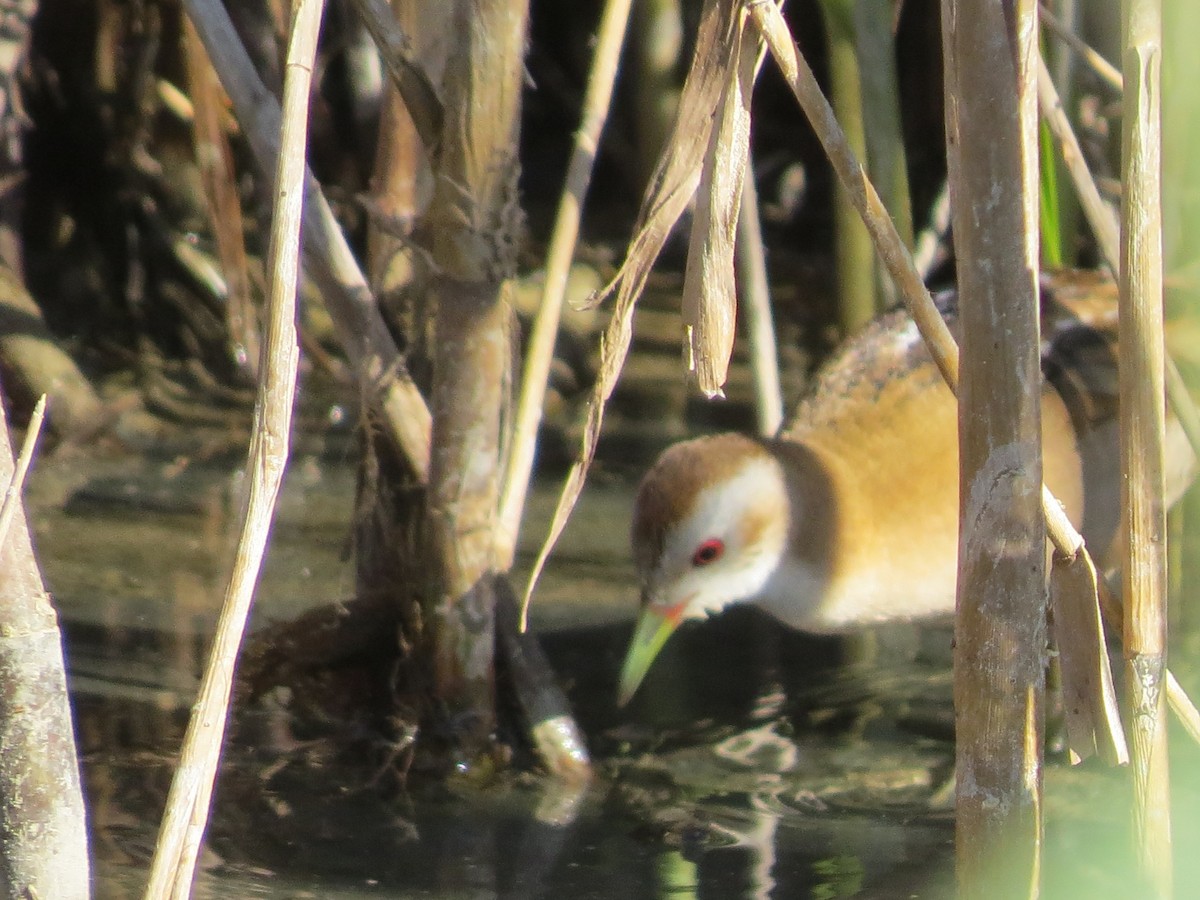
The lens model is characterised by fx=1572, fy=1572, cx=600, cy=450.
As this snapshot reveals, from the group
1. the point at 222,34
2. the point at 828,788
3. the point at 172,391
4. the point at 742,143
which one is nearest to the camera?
the point at 742,143

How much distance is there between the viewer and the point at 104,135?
4.35 m

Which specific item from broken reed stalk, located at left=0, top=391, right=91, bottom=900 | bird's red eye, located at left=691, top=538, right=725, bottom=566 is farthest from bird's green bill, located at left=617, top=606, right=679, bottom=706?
broken reed stalk, located at left=0, top=391, right=91, bottom=900

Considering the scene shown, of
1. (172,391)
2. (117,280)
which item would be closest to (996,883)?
(172,391)

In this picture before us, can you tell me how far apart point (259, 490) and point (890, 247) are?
73 cm

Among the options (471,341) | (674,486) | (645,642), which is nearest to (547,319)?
(471,341)

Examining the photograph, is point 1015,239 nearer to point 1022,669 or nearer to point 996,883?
point 1022,669

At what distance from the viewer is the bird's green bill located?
289 cm

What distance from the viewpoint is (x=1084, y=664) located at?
182cm

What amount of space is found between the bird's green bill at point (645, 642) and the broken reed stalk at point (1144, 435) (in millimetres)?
1175

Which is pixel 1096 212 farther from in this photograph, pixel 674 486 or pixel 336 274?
pixel 336 274

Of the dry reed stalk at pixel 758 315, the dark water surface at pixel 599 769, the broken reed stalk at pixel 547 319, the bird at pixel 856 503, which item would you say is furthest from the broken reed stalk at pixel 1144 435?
the dry reed stalk at pixel 758 315

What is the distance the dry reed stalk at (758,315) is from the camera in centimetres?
336

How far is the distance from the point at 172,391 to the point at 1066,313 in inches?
95.4

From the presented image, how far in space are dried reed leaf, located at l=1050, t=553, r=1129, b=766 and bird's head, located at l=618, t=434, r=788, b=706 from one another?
99 cm
